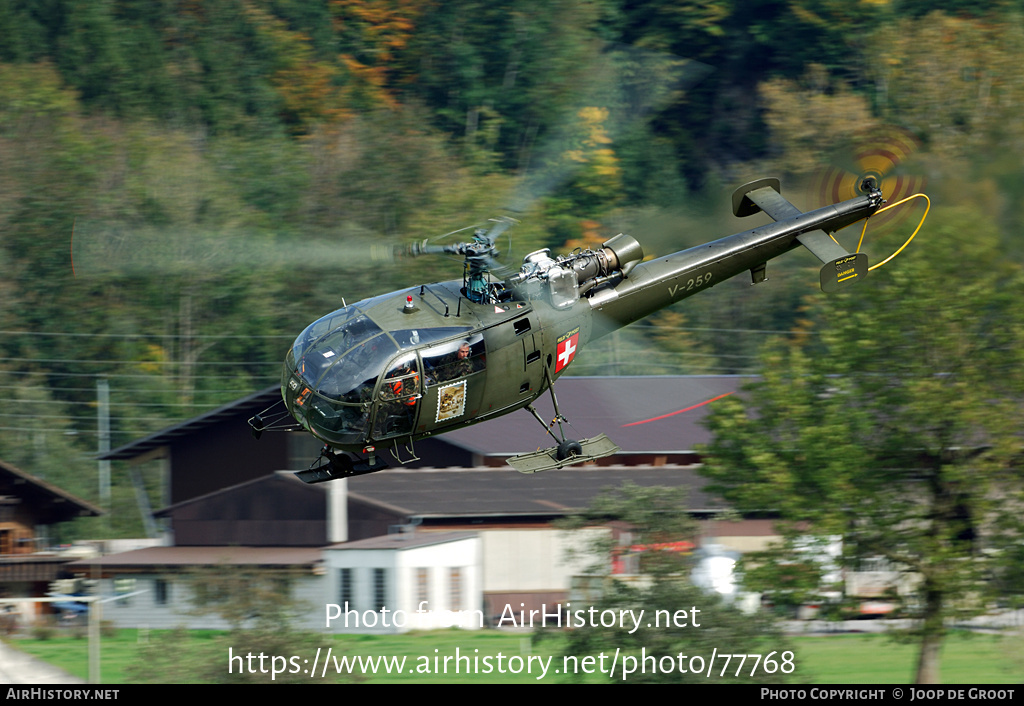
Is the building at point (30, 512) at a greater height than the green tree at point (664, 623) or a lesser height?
greater

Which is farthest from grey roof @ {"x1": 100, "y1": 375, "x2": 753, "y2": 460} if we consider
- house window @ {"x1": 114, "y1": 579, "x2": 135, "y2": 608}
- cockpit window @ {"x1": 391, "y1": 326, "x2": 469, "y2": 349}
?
cockpit window @ {"x1": 391, "y1": 326, "x2": 469, "y2": 349}

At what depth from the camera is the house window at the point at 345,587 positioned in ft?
133

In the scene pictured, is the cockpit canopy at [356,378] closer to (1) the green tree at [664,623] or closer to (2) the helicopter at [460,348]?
(2) the helicopter at [460,348]

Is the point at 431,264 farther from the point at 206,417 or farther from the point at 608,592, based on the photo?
the point at 608,592

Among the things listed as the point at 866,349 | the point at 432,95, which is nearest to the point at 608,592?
the point at 866,349

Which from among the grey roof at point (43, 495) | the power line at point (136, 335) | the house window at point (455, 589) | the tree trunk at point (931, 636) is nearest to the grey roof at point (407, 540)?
the house window at point (455, 589)

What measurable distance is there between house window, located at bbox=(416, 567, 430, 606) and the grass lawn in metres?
1.18

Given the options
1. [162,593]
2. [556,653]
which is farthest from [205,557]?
[556,653]

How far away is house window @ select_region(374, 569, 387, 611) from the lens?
40.2 metres

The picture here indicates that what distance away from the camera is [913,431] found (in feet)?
116

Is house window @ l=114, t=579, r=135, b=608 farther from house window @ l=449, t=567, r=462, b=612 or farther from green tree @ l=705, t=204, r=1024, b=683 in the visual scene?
green tree @ l=705, t=204, r=1024, b=683

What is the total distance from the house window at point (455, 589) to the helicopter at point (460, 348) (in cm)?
1902

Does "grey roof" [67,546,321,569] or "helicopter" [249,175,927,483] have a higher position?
"helicopter" [249,175,927,483]

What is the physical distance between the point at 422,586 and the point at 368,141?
130 ft
